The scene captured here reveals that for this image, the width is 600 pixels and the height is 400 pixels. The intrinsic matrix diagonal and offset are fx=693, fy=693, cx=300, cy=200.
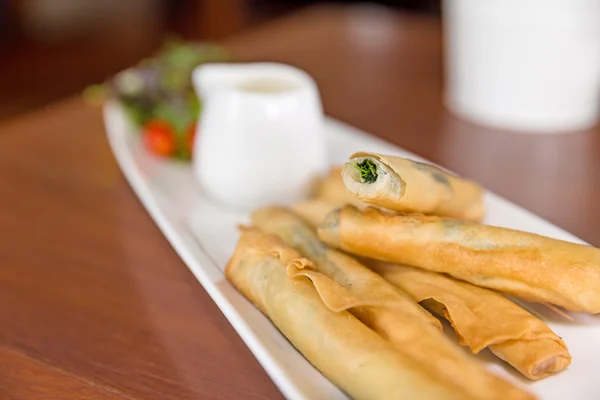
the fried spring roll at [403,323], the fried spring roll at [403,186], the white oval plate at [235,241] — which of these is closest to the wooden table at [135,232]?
the white oval plate at [235,241]

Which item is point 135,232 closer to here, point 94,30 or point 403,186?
point 403,186

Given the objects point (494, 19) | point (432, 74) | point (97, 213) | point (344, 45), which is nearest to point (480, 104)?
point (494, 19)

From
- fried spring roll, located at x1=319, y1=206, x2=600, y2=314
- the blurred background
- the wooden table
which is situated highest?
fried spring roll, located at x1=319, y1=206, x2=600, y2=314

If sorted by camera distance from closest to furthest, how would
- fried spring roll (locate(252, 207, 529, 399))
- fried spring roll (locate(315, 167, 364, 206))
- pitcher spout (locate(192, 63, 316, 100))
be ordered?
fried spring roll (locate(252, 207, 529, 399)) → fried spring roll (locate(315, 167, 364, 206)) → pitcher spout (locate(192, 63, 316, 100))

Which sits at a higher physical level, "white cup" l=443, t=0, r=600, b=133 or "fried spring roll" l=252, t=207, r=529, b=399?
"white cup" l=443, t=0, r=600, b=133

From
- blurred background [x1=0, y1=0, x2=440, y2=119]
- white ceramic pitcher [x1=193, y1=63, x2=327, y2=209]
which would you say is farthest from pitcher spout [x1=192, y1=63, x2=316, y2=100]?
blurred background [x1=0, y1=0, x2=440, y2=119]

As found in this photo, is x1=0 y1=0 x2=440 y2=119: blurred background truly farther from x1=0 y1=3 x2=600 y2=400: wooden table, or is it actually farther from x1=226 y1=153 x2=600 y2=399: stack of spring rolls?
x1=226 y1=153 x2=600 y2=399: stack of spring rolls

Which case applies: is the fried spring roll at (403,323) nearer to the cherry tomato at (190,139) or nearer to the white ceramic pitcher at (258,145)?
the white ceramic pitcher at (258,145)
